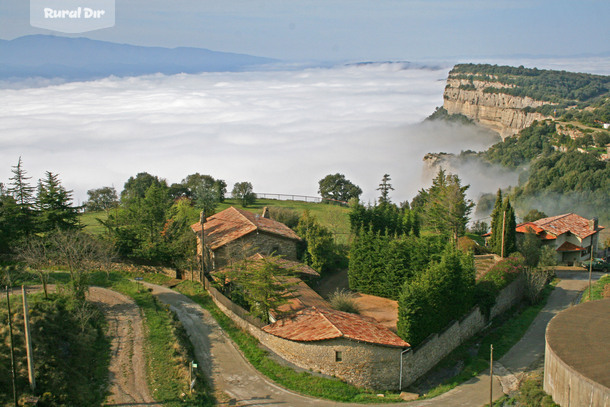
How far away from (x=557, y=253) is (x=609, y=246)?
34.2 ft

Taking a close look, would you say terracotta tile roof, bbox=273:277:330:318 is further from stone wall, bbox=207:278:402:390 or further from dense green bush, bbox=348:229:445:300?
dense green bush, bbox=348:229:445:300

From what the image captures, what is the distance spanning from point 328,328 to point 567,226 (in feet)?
105

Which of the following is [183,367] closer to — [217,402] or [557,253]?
[217,402]

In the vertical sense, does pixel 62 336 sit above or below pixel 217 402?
above

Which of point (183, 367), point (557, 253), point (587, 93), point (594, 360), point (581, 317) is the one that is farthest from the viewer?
point (587, 93)

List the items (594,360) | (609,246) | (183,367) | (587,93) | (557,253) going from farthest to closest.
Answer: (587,93) < (609,246) < (557,253) < (183,367) < (594,360)

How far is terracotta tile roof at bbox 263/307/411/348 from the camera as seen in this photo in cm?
2475

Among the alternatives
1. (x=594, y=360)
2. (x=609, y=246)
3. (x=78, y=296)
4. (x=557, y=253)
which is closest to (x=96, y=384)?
(x=78, y=296)

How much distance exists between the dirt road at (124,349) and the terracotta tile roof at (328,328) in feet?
20.9

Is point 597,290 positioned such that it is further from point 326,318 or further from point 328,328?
point 328,328

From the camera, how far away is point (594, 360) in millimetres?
21406

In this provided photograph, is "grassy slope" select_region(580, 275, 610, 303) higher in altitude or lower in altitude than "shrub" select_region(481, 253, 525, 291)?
lower

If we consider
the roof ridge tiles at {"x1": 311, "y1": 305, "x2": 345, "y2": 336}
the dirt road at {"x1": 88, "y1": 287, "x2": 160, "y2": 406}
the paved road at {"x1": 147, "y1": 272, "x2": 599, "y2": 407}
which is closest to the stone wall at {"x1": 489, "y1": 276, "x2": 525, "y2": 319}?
the paved road at {"x1": 147, "y1": 272, "x2": 599, "y2": 407}

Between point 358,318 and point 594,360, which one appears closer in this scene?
point 594,360
